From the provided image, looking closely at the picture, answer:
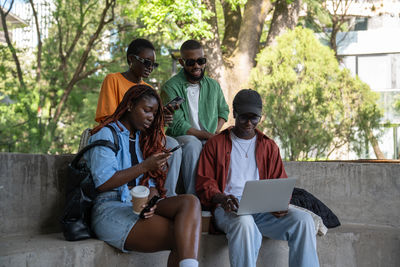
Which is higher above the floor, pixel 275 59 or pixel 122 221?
pixel 275 59

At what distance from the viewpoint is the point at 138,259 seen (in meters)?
3.82

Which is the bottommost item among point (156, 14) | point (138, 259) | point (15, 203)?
point (138, 259)

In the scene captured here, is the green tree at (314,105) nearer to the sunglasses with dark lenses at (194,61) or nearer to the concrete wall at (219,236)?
the concrete wall at (219,236)

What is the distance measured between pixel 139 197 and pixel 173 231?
0.34 metres

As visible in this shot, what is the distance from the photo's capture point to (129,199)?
3627 mm

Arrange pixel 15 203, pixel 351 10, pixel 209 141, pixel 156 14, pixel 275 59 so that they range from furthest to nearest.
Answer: pixel 351 10, pixel 156 14, pixel 275 59, pixel 209 141, pixel 15 203

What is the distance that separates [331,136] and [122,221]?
252 inches

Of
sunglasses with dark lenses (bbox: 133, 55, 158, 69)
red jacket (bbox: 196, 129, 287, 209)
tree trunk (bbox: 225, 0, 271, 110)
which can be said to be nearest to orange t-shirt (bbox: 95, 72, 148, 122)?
sunglasses with dark lenses (bbox: 133, 55, 158, 69)

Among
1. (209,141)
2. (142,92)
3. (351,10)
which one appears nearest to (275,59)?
(209,141)

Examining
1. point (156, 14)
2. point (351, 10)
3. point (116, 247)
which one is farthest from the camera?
point (351, 10)

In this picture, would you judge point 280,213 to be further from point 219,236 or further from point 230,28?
point 230,28

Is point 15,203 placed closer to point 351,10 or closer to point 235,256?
point 235,256

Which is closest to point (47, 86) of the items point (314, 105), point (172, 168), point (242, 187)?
point (314, 105)

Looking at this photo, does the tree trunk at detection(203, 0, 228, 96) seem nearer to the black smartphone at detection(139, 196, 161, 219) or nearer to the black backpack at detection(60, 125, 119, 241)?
the black backpack at detection(60, 125, 119, 241)
